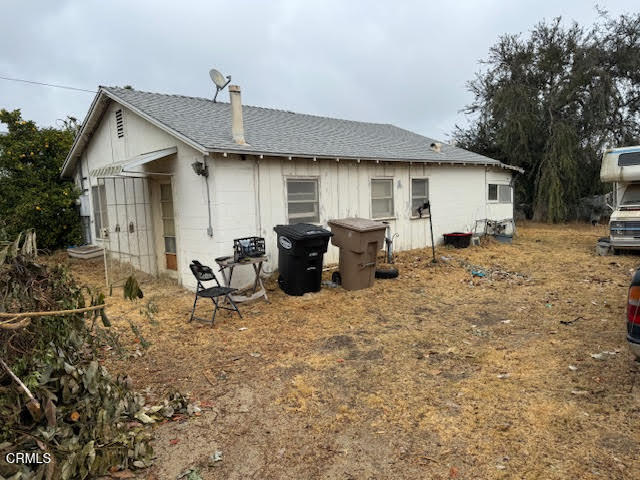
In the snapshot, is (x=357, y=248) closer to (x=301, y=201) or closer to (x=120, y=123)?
(x=301, y=201)

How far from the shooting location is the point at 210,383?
3.88m

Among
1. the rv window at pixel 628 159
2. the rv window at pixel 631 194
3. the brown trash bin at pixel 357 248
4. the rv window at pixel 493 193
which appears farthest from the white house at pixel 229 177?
the rv window at pixel 631 194

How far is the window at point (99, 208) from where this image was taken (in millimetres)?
10812

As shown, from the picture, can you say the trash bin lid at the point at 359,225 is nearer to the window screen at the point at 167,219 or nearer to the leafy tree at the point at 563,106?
the window screen at the point at 167,219

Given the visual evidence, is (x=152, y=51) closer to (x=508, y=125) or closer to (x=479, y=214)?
(x=479, y=214)

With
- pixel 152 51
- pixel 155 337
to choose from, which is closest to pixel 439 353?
pixel 155 337

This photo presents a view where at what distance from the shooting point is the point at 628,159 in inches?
388

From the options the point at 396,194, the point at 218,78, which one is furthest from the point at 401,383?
the point at 218,78

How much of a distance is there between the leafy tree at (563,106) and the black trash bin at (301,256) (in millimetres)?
15512

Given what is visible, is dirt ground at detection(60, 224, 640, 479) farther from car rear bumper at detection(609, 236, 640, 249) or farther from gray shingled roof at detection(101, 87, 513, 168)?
car rear bumper at detection(609, 236, 640, 249)

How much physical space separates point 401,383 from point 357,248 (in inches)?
146

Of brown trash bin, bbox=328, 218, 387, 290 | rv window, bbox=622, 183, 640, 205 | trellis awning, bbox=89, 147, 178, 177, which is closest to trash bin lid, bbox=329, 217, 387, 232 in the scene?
brown trash bin, bbox=328, 218, 387, 290

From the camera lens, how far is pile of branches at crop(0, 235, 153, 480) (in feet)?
7.18

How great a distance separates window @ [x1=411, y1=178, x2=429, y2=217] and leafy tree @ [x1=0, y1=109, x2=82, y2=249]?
10887mm
